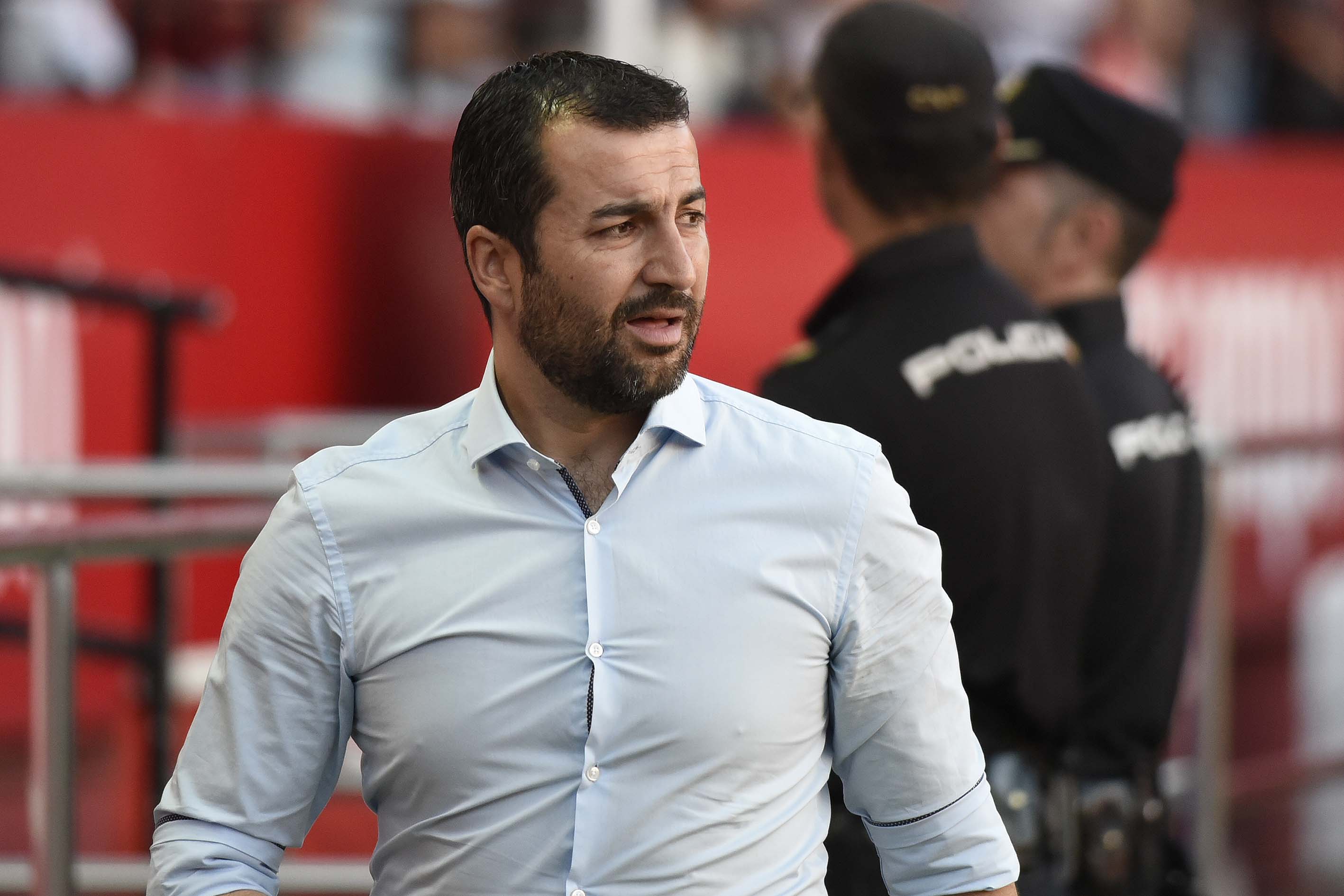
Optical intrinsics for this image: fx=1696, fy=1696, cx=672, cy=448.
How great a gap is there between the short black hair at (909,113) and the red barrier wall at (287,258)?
301 centimetres

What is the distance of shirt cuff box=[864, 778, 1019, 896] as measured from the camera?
4.60 feet

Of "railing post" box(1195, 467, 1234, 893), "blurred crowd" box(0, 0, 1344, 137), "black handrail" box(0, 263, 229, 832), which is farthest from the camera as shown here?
"blurred crowd" box(0, 0, 1344, 137)

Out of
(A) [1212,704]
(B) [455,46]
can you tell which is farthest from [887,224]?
(B) [455,46]

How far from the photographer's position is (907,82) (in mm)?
1960

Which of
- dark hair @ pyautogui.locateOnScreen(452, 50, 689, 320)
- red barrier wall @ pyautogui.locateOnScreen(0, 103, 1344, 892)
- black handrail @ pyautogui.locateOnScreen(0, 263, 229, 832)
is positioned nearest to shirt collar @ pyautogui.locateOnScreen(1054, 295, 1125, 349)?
dark hair @ pyautogui.locateOnScreen(452, 50, 689, 320)

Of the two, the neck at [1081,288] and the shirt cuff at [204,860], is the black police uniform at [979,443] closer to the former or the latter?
the neck at [1081,288]

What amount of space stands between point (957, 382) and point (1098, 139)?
713 millimetres

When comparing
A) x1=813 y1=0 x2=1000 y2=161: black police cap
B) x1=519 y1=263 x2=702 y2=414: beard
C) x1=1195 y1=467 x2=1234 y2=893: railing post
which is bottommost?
x1=1195 y1=467 x2=1234 y2=893: railing post

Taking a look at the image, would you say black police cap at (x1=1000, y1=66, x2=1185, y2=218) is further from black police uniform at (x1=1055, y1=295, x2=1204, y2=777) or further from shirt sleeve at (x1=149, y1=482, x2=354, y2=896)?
shirt sleeve at (x1=149, y1=482, x2=354, y2=896)

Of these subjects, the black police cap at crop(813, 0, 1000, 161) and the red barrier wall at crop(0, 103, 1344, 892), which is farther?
the red barrier wall at crop(0, 103, 1344, 892)

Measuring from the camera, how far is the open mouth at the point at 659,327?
53.7 inches

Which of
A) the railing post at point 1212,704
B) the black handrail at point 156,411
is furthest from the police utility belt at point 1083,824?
the black handrail at point 156,411

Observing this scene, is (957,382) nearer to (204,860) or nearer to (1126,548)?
(1126,548)

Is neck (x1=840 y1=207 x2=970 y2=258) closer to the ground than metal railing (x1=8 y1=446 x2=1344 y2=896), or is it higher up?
higher up
